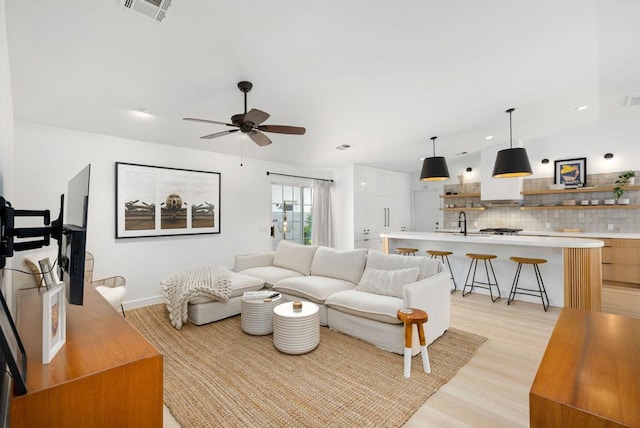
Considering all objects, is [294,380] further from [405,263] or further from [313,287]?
[405,263]

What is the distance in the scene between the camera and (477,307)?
4.10m

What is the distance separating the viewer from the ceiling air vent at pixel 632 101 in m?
4.09

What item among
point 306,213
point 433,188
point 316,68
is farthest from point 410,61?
point 433,188

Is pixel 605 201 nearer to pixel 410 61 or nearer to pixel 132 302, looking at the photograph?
pixel 410 61

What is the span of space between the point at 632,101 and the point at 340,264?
469 cm

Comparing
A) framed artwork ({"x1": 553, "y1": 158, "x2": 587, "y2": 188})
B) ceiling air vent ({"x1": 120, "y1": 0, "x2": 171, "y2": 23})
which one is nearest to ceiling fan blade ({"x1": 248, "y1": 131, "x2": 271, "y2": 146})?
ceiling air vent ({"x1": 120, "y1": 0, "x2": 171, "y2": 23})

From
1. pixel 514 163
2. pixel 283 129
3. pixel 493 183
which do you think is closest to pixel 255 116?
pixel 283 129

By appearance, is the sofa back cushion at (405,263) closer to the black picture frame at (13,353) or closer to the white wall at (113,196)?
the white wall at (113,196)

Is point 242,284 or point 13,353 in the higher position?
point 13,353

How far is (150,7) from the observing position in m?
1.93

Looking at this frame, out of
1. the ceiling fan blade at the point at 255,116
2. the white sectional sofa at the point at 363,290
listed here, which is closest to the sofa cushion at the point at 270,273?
the white sectional sofa at the point at 363,290

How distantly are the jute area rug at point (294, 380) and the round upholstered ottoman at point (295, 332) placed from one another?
0.08 m

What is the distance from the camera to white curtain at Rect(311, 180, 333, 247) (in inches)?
254

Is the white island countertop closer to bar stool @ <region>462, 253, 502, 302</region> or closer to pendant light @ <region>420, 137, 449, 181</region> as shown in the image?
bar stool @ <region>462, 253, 502, 302</region>
